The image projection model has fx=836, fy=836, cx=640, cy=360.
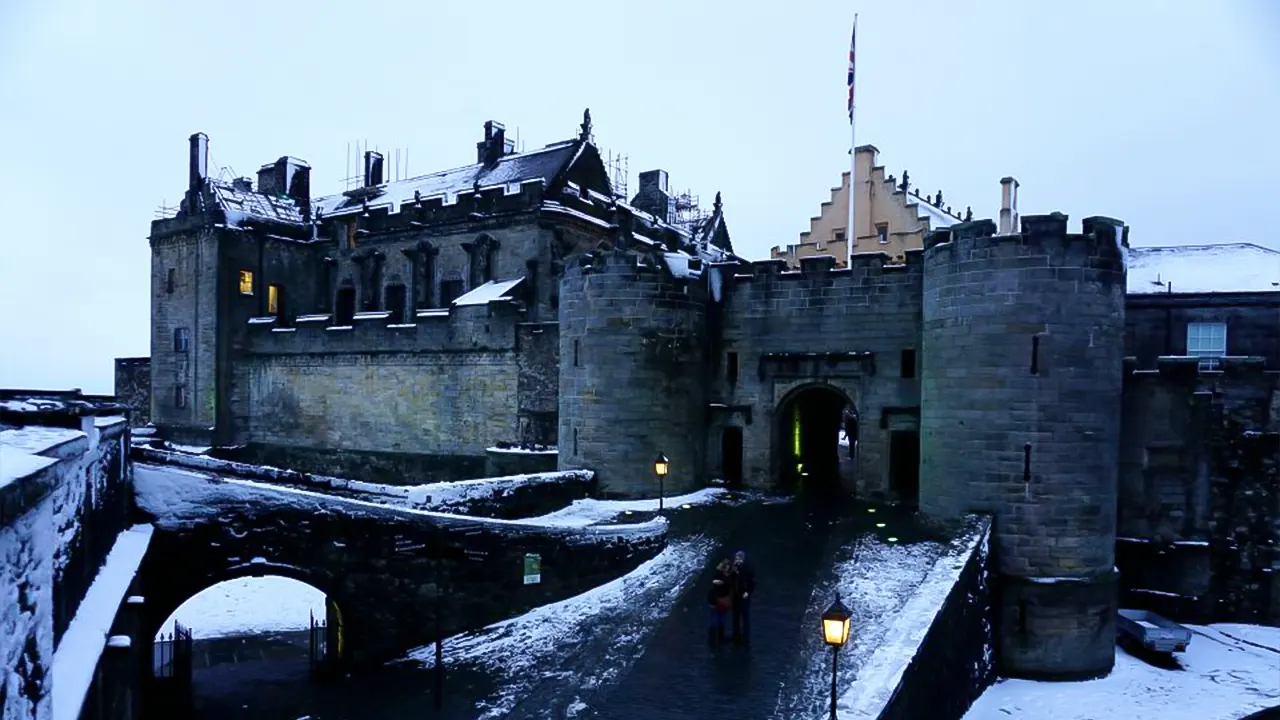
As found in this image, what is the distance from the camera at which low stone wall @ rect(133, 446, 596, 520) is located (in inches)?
631

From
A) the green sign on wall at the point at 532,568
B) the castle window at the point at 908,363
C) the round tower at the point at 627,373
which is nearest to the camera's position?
the green sign on wall at the point at 532,568

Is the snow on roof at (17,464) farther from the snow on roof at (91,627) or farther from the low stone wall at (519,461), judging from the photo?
the low stone wall at (519,461)

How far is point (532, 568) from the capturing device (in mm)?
15266

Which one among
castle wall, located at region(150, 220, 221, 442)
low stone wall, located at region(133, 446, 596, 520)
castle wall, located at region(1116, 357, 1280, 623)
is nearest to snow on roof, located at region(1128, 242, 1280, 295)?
castle wall, located at region(1116, 357, 1280, 623)

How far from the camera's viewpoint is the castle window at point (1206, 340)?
22.7 m

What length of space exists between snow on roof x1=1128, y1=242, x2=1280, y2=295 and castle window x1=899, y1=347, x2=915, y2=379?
8377mm

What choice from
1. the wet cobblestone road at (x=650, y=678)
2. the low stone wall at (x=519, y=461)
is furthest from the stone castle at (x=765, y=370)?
the wet cobblestone road at (x=650, y=678)

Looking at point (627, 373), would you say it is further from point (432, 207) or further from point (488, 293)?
point (432, 207)

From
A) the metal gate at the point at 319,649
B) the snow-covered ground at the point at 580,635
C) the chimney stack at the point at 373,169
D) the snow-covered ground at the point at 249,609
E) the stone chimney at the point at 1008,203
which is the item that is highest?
the chimney stack at the point at 373,169

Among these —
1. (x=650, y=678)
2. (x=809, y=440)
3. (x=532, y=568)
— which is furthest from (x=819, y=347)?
(x=650, y=678)

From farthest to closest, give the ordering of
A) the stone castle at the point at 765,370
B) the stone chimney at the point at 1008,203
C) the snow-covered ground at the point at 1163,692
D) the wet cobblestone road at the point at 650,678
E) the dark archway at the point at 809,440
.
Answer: the stone chimney at the point at 1008,203 → the dark archway at the point at 809,440 → the stone castle at the point at 765,370 → the snow-covered ground at the point at 1163,692 → the wet cobblestone road at the point at 650,678

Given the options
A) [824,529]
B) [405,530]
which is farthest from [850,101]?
[405,530]

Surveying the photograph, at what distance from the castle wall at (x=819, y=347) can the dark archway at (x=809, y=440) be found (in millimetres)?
468

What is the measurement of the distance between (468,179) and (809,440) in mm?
20465
